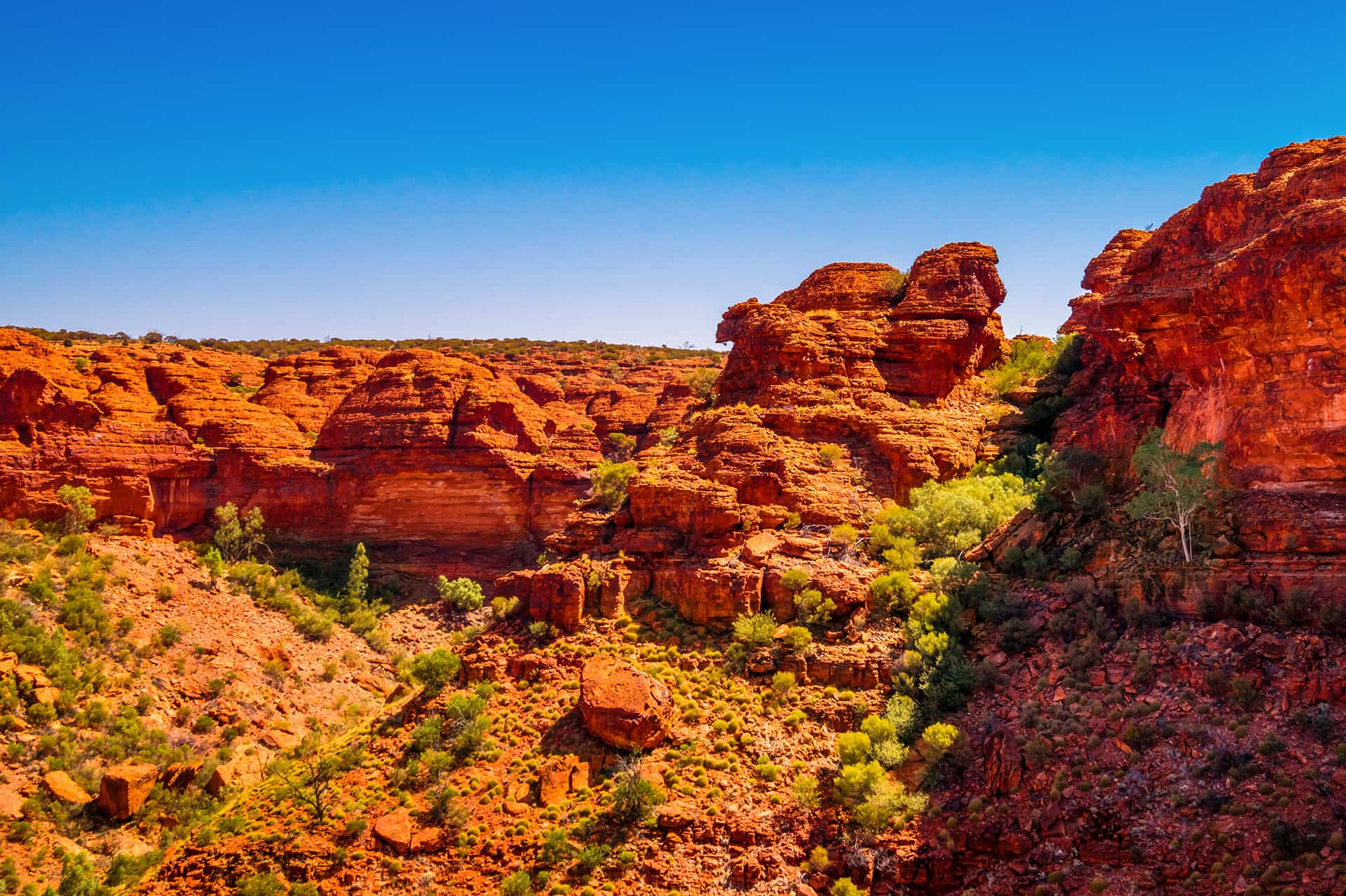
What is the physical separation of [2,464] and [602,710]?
100 ft

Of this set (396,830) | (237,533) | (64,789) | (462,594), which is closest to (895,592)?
(396,830)

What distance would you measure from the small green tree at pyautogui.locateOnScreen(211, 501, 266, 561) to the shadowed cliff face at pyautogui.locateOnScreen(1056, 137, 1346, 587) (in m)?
37.1

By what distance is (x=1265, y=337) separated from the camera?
22812 millimetres

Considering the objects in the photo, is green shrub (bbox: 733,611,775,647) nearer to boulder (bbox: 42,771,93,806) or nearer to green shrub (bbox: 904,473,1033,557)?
green shrub (bbox: 904,473,1033,557)

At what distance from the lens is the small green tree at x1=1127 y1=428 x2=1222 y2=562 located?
23359 mm

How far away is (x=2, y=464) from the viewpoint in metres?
38.8

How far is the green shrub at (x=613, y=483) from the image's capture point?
105 feet

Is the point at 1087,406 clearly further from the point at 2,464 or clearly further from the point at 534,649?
the point at 2,464

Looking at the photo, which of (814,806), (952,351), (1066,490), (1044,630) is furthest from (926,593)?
(952,351)

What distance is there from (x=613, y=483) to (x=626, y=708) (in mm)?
13336

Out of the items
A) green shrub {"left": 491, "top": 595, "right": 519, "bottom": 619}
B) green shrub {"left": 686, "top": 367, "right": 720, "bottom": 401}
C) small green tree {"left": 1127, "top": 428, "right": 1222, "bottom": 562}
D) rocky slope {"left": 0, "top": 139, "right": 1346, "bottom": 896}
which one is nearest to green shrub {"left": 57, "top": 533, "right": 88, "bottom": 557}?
rocky slope {"left": 0, "top": 139, "right": 1346, "bottom": 896}

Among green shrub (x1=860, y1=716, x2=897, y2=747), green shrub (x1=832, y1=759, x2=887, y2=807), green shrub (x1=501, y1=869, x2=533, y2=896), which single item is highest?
green shrub (x1=860, y1=716, x2=897, y2=747)

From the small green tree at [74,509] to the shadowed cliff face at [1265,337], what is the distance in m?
39.8

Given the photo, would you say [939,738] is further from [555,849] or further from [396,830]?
[396,830]
